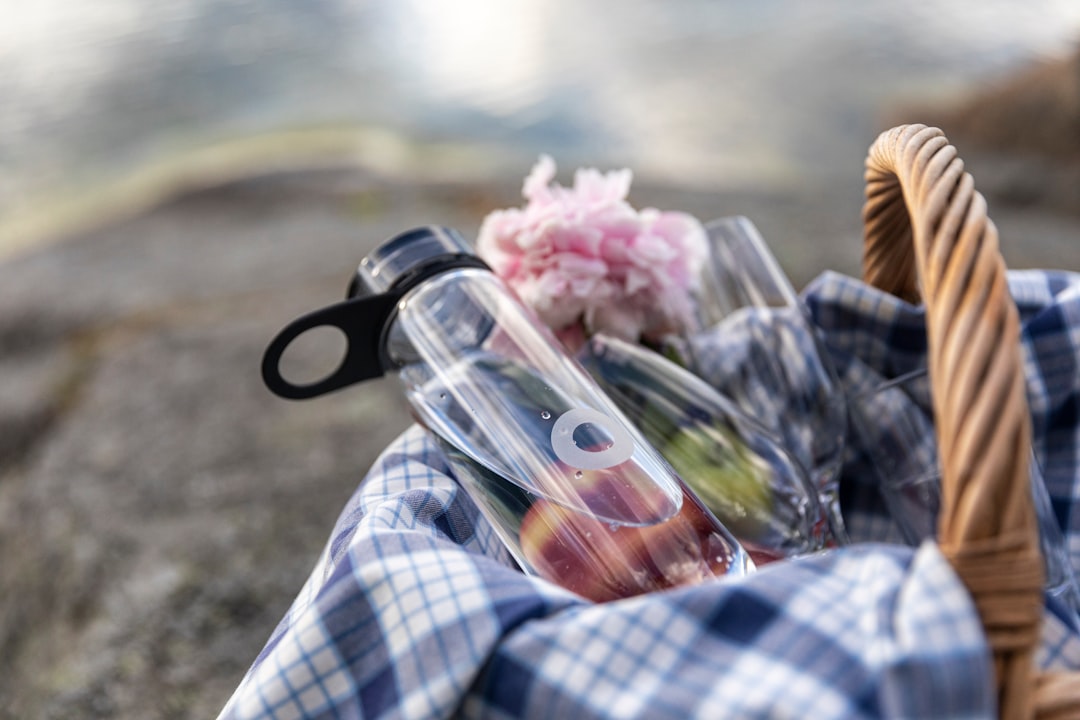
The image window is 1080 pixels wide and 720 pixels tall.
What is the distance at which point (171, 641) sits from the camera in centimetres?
74

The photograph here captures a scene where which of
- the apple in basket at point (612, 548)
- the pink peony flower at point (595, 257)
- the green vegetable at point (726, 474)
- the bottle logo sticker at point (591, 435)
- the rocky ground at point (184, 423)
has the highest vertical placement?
the pink peony flower at point (595, 257)

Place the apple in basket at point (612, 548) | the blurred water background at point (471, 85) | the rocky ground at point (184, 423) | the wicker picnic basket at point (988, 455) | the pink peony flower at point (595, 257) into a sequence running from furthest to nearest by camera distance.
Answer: the blurred water background at point (471, 85) < the rocky ground at point (184, 423) < the pink peony flower at point (595, 257) < the apple in basket at point (612, 548) < the wicker picnic basket at point (988, 455)

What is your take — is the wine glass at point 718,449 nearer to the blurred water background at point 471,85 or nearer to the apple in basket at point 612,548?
the apple in basket at point 612,548

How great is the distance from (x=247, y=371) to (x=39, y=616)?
1.16 feet

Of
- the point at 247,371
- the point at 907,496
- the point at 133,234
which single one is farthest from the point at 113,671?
the point at 133,234

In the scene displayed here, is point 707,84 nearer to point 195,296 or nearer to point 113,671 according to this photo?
point 195,296

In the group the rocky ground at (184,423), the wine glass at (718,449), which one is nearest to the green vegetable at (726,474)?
the wine glass at (718,449)

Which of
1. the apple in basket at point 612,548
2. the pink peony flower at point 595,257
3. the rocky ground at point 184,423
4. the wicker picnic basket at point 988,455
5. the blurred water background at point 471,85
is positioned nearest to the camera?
the wicker picnic basket at point 988,455

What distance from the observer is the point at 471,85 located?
2.36 metres

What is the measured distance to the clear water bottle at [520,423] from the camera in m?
0.37

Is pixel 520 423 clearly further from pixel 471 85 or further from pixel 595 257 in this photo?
pixel 471 85

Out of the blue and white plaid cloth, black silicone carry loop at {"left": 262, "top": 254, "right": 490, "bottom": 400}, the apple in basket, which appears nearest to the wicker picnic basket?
the blue and white plaid cloth

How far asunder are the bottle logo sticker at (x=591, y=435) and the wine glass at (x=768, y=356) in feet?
0.42

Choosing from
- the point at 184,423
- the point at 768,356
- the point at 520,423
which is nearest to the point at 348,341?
the point at 520,423
